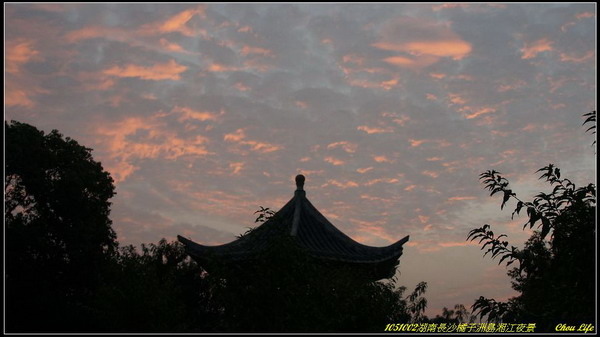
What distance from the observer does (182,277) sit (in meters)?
31.1

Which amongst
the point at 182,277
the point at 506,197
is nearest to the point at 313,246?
the point at 506,197

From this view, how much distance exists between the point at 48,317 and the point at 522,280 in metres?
21.1

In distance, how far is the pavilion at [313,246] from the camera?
1355 cm

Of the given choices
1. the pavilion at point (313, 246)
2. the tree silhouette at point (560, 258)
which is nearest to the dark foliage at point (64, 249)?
the pavilion at point (313, 246)

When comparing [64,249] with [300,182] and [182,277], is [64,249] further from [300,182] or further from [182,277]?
[300,182]

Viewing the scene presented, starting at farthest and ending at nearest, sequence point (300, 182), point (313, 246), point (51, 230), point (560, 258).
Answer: point (51, 230) < point (300, 182) < point (313, 246) < point (560, 258)

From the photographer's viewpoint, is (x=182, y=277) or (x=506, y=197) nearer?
(x=506, y=197)

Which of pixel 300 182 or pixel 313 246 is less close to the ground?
pixel 300 182

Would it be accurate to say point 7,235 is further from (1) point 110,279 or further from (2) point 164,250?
(2) point 164,250

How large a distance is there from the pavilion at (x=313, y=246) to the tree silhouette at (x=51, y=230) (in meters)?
17.3

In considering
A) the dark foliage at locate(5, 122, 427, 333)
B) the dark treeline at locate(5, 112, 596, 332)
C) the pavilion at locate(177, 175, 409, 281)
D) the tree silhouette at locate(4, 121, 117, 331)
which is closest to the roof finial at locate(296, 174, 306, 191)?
the pavilion at locate(177, 175, 409, 281)

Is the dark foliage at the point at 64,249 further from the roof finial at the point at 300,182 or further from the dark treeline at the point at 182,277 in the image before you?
the roof finial at the point at 300,182

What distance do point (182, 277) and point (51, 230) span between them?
262 inches

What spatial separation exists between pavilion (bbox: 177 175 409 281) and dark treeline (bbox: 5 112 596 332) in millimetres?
945
